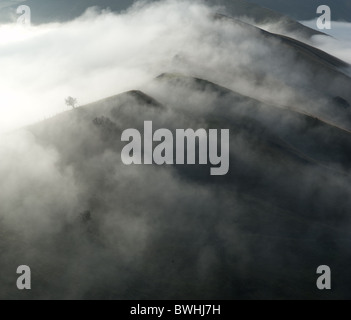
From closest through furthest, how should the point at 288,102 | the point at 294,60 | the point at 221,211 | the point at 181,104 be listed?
the point at 221,211 → the point at 181,104 → the point at 288,102 → the point at 294,60

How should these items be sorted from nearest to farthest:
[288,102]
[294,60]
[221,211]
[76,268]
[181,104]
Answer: [76,268]
[221,211]
[181,104]
[288,102]
[294,60]

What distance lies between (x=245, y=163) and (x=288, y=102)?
58293 millimetres

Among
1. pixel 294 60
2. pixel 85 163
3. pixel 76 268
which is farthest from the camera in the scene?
pixel 294 60

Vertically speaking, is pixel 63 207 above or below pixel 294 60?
below

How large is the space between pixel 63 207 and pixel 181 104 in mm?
37182

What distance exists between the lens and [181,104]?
8919 centimetres

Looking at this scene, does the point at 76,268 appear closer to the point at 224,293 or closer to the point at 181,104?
the point at 224,293

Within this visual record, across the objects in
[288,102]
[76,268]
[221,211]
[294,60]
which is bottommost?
[76,268]

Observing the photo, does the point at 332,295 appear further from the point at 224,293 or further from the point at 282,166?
the point at 282,166

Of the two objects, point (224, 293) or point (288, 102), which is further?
point (288, 102)

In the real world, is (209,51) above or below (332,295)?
above
